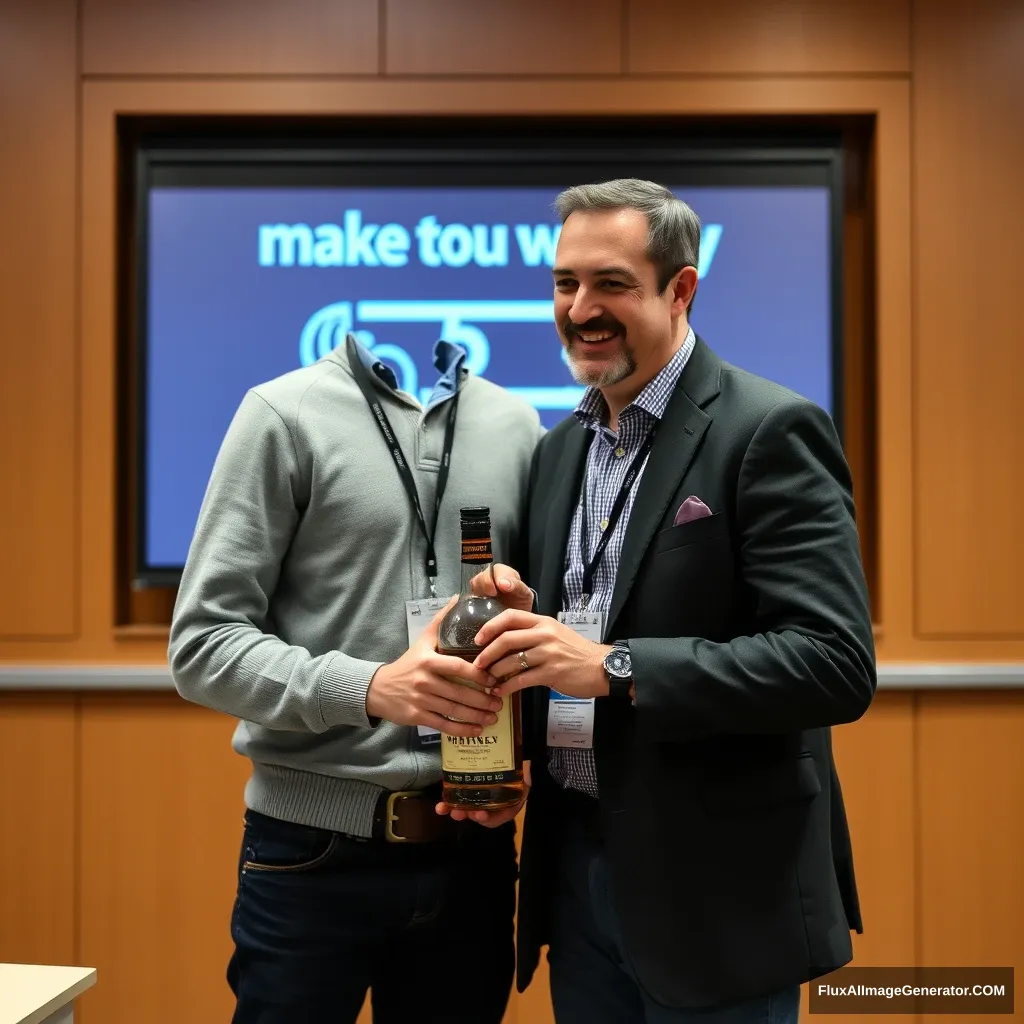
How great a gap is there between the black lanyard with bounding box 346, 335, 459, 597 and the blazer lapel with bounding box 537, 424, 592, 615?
17 centimetres

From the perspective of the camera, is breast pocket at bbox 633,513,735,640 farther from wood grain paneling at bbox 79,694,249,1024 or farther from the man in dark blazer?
wood grain paneling at bbox 79,694,249,1024

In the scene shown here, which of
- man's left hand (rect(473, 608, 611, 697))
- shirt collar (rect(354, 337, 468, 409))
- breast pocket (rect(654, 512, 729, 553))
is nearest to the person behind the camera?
man's left hand (rect(473, 608, 611, 697))

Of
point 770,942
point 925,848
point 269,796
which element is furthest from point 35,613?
point 925,848

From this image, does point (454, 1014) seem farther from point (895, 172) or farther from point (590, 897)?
point (895, 172)

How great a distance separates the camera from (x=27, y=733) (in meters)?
2.94

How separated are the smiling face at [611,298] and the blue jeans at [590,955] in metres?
0.71

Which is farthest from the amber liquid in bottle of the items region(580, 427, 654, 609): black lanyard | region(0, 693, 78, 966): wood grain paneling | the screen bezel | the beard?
region(0, 693, 78, 966): wood grain paneling

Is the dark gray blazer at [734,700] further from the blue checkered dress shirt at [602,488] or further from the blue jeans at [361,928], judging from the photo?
the blue jeans at [361,928]

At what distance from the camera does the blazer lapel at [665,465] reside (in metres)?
1.45

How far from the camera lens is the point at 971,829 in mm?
2951

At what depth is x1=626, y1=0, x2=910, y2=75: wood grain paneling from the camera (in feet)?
9.82

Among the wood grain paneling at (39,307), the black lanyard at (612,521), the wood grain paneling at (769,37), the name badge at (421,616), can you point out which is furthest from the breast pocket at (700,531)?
the wood grain paneling at (39,307)

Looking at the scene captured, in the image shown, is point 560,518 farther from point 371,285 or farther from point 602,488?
point 371,285

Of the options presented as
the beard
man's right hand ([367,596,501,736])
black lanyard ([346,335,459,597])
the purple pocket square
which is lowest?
man's right hand ([367,596,501,736])
